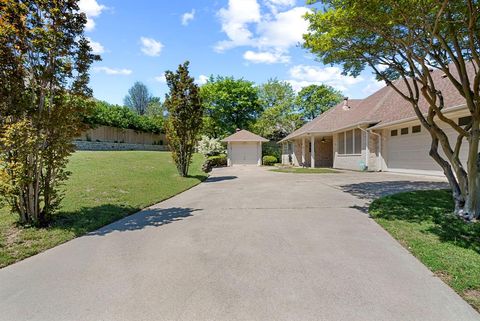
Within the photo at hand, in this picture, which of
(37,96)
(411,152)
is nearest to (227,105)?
(411,152)

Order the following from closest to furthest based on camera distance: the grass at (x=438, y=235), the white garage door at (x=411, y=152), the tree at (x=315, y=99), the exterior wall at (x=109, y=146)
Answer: the grass at (x=438, y=235)
the white garage door at (x=411, y=152)
the exterior wall at (x=109, y=146)
the tree at (x=315, y=99)

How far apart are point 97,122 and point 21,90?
2673 centimetres

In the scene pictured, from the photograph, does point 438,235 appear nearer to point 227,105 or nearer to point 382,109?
point 382,109

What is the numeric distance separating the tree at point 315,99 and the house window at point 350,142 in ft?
72.5

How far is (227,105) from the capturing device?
119 ft

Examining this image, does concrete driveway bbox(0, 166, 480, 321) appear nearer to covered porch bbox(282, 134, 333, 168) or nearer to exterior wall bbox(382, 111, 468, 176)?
exterior wall bbox(382, 111, 468, 176)

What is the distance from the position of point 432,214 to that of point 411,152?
29.7 feet

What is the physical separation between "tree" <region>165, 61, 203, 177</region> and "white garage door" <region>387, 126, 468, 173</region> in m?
10.7

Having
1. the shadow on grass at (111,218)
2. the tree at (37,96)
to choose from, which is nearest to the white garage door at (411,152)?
the shadow on grass at (111,218)

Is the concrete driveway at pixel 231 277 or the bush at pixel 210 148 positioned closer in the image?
the concrete driveway at pixel 231 277

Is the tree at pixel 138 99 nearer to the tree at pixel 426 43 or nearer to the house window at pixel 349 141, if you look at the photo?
the house window at pixel 349 141

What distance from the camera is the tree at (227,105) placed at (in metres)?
36.4

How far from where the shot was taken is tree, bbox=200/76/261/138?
119 ft

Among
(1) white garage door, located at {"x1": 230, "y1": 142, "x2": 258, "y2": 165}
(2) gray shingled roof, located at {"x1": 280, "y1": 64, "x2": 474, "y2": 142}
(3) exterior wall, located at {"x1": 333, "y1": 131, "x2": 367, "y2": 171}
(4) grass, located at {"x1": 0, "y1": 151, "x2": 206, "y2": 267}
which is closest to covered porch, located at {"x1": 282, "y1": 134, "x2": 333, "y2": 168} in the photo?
(2) gray shingled roof, located at {"x1": 280, "y1": 64, "x2": 474, "y2": 142}
